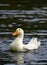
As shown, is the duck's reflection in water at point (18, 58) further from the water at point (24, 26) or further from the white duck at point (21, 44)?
the white duck at point (21, 44)

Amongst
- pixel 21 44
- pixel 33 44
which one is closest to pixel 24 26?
pixel 33 44

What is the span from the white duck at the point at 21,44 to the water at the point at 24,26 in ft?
0.80

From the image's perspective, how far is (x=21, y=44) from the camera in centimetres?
1869

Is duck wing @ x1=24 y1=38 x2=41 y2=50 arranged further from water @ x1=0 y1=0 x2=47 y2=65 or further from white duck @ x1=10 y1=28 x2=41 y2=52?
water @ x1=0 y1=0 x2=47 y2=65

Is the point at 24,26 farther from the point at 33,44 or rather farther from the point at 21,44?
the point at 21,44

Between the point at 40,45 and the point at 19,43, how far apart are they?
1180 millimetres

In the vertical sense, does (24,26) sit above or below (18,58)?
above

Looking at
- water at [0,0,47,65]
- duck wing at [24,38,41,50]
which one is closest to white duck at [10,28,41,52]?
duck wing at [24,38,41,50]

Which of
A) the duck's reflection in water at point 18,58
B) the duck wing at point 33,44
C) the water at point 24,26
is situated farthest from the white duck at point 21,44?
the duck's reflection in water at point 18,58

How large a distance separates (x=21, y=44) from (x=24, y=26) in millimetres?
4650

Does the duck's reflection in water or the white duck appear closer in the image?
the duck's reflection in water

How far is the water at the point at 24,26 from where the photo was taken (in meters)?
16.8

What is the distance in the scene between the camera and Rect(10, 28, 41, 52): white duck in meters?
18.5

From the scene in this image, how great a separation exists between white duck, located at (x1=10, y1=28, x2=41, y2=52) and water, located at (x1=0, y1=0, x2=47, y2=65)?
0.80ft
